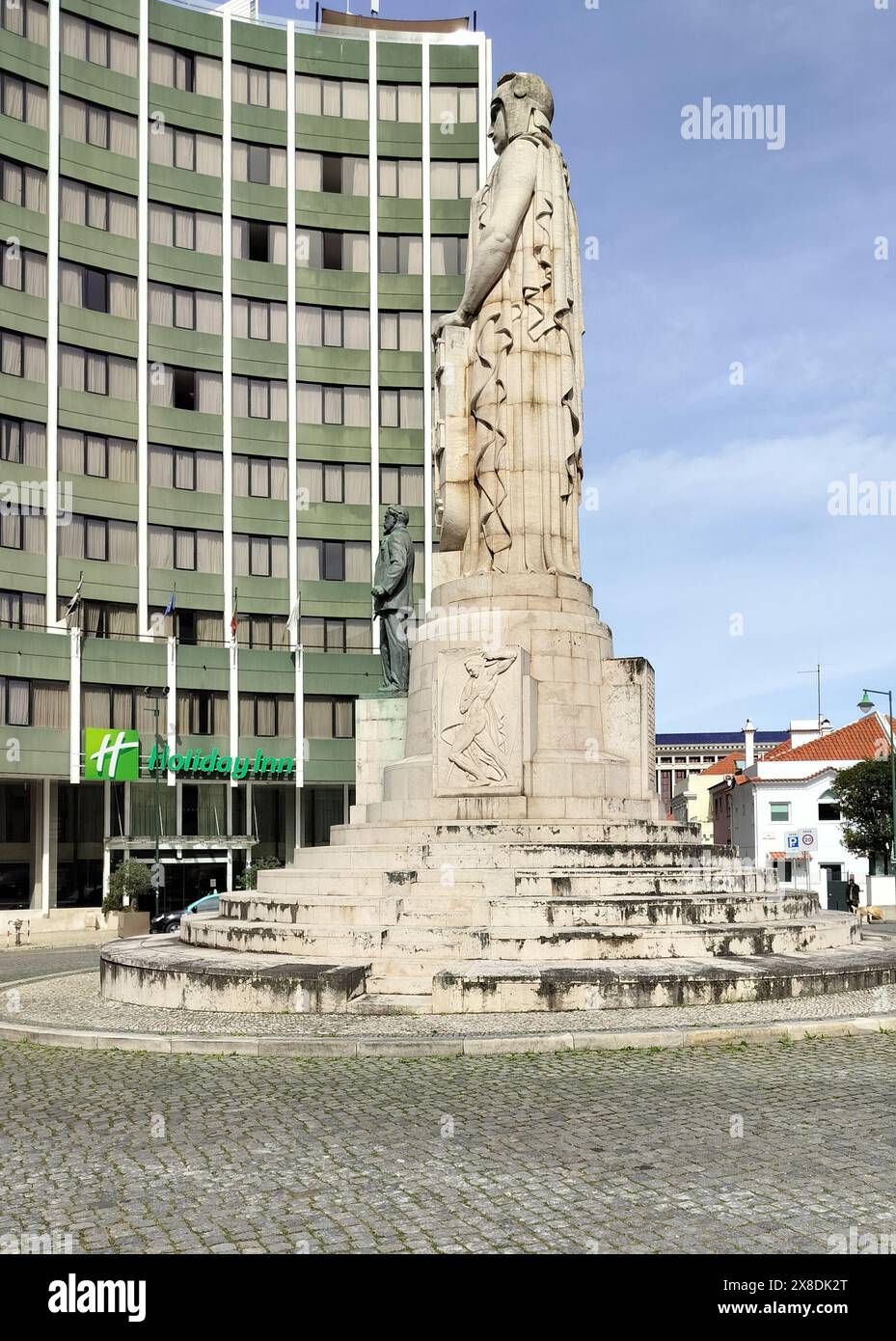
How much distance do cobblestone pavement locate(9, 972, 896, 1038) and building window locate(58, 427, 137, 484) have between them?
39.7 meters

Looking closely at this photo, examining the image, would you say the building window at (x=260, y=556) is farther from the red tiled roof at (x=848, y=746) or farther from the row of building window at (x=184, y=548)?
the red tiled roof at (x=848, y=746)

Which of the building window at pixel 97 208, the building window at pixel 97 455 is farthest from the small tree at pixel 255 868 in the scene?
the building window at pixel 97 208

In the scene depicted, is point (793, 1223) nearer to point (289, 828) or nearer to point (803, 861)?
point (289, 828)

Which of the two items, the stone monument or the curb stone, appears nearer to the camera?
the curb stone

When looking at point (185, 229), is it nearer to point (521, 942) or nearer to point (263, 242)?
point (263, 242)

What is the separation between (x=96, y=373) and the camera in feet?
169

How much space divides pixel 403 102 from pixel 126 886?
120 ft

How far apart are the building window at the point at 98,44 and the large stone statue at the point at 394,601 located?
3795 centimetres

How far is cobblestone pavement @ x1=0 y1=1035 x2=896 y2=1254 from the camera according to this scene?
5.90m

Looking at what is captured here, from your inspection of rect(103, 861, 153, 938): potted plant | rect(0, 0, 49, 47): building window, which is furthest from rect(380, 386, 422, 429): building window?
rect(103, 861, 153, 938): potted plant

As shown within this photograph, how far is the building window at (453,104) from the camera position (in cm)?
5744

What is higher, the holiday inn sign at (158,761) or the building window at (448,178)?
the building window at (448,178)

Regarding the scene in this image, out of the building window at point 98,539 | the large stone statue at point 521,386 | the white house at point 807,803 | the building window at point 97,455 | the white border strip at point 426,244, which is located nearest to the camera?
the large stone statue at point 521,386

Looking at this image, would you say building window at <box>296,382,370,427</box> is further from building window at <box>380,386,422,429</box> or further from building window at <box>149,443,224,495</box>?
building window at <box>149,443,224,495</box>
